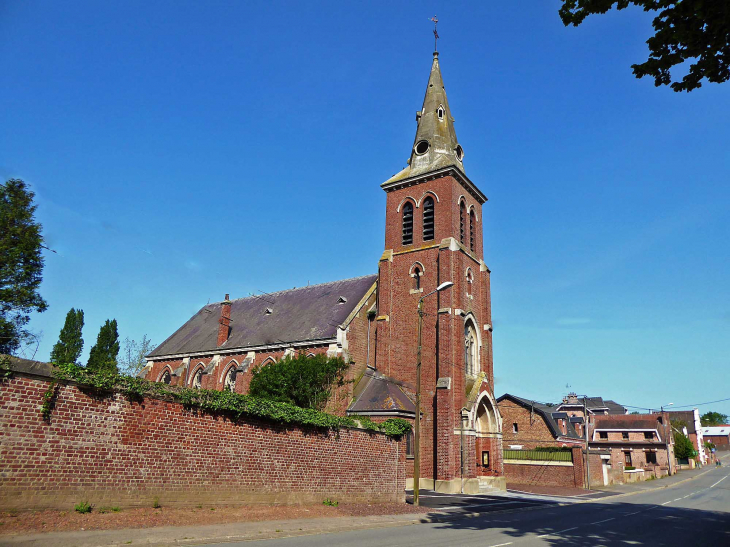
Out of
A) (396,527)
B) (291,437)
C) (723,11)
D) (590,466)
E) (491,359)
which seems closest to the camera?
(723,11)

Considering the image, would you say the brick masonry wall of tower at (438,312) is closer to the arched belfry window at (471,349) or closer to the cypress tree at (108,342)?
the arched belfry window at (471,349)

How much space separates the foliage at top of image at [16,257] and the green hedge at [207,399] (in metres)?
22.3

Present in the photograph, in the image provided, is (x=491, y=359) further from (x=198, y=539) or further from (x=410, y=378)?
(x=198, y=539)

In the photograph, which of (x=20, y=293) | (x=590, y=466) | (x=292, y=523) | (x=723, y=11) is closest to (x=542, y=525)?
(x=292, y=523)

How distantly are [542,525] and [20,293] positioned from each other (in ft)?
104

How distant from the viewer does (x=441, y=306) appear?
1189 inches

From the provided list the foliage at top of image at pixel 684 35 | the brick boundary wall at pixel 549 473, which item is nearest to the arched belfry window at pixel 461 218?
the brick boundary wall at pixel 549 473

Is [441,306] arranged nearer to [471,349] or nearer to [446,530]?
[471,349]

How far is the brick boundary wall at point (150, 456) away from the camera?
10.9 m

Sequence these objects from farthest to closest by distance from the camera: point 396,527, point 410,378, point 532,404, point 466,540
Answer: point 532,404 < point 410,378 < point 396,527 < point 466,540

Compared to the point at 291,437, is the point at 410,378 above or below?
above

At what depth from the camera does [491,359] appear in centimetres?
3303

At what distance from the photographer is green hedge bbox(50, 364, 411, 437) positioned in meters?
12.1

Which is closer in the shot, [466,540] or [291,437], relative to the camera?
[466,540]
